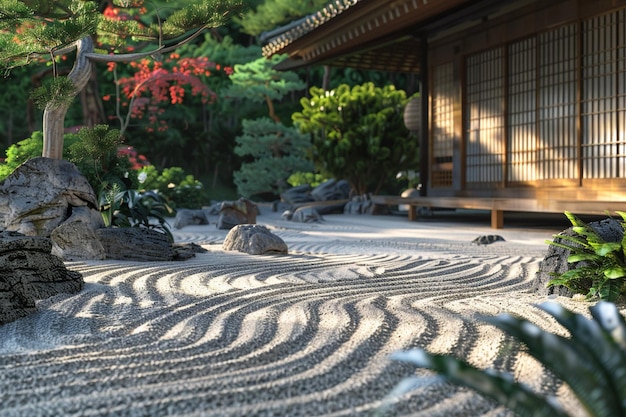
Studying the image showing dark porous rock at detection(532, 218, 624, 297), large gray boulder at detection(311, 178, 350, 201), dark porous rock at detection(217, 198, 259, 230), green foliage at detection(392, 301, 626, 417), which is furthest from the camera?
large gray boulder at detection(311, 178, 350, 201)

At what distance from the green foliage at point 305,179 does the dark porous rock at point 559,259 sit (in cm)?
1246

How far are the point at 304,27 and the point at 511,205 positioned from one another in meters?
4.67

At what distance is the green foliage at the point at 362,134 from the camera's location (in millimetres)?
14039

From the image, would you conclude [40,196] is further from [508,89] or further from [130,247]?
[508,89]

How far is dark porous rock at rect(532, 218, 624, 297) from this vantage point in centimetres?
360

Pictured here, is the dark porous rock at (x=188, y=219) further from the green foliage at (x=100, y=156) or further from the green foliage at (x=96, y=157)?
the green foliage at (x=100, y=156)

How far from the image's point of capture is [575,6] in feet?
25.5

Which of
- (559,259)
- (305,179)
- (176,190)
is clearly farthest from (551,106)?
(176,190)

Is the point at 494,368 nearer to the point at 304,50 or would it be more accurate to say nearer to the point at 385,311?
the point at 385,311

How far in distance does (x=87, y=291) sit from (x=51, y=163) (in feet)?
7.06

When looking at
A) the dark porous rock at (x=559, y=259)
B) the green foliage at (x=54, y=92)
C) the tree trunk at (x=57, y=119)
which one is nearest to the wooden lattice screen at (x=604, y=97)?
the dark porous rock at (x=559, y=259)

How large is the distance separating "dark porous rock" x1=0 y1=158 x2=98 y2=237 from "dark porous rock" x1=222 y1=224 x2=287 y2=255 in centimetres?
145

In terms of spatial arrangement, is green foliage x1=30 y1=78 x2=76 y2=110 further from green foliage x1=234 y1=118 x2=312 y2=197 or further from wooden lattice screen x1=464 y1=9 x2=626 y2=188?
green foliage x1=234 y1=118 x2=312 y2=197

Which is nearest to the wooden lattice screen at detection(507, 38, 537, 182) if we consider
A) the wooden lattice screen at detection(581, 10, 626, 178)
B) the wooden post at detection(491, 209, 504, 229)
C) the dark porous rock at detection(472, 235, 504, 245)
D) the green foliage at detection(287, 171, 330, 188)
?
the wooden post at detection(491, 209, 504, 229)
